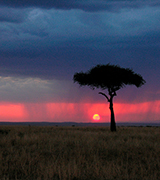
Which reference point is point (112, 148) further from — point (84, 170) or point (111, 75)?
point (111, 75)

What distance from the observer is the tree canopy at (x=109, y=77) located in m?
34.3

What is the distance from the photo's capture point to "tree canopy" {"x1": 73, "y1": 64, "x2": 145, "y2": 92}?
112ft

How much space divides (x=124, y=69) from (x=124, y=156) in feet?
82.2

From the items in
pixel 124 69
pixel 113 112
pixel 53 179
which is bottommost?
pixel 53 179

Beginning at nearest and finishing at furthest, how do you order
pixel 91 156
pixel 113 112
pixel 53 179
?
pixel 53 179 < pixel 91 156 < pixel 113 112

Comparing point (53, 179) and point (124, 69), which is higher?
point (124, 69)

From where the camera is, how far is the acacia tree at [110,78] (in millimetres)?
34031

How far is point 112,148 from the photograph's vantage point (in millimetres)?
13969

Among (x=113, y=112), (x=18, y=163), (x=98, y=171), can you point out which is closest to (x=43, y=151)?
(x=18, y=163)

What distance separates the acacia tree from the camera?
112ft

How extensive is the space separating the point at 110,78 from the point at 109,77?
0.71 ft

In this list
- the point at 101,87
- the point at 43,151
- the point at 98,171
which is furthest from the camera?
the point at 101,87

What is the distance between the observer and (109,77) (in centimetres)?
3409

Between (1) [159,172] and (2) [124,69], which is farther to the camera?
(2) [124,69]
